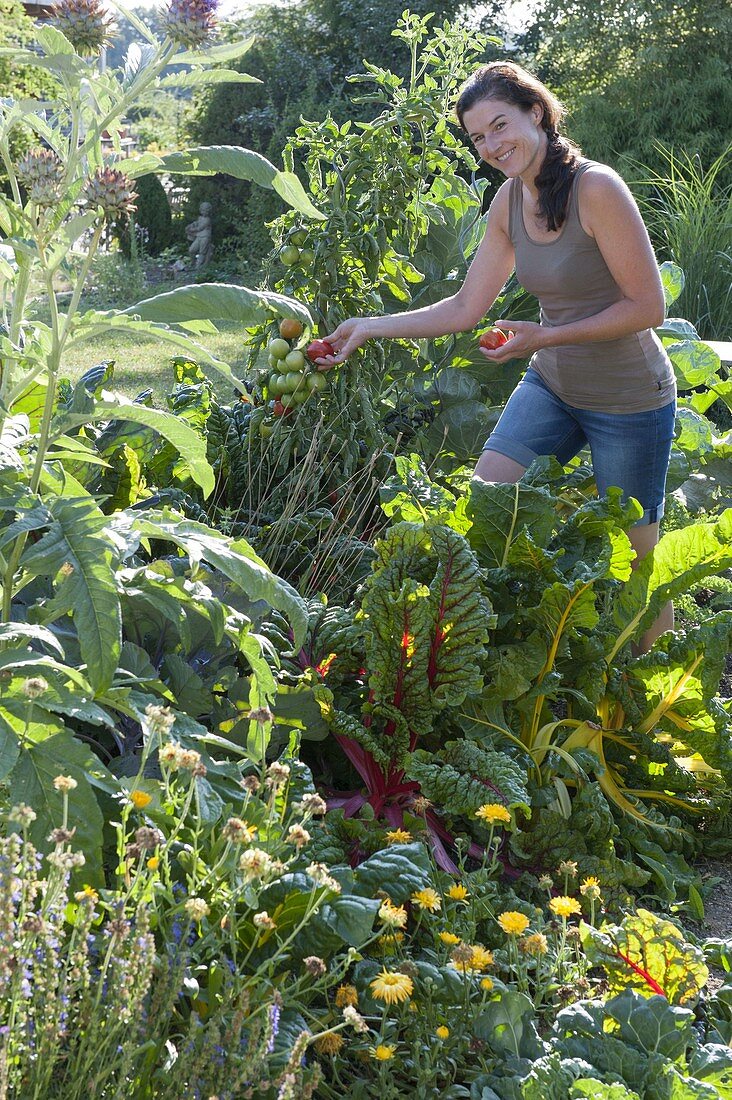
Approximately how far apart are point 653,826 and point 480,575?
0.74m

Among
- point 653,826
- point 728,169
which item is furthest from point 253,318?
point 728,169

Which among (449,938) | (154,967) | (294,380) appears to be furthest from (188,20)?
(294,380)

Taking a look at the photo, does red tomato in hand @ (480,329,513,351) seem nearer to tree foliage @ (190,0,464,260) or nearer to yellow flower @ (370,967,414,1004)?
yellow flower @ (370,967,414,1004)

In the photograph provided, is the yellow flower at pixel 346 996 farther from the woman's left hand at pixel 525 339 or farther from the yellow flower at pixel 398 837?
the woman's left hand at pixel 525 339

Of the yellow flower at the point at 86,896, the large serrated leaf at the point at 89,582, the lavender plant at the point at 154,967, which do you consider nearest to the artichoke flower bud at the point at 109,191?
the large serrated leaf at the point at 89,582

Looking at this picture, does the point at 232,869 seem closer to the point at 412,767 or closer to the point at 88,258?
the point at 412,767

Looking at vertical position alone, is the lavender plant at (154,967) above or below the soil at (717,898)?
above

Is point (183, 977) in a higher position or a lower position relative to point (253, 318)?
lower

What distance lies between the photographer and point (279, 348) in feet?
10.7

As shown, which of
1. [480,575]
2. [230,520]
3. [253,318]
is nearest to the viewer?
[253,318]

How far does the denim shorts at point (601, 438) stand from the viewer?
9.87 feet

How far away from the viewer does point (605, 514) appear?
2.69 m

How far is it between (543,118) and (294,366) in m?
0.97

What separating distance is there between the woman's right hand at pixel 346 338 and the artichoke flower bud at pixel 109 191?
4.60 ft
